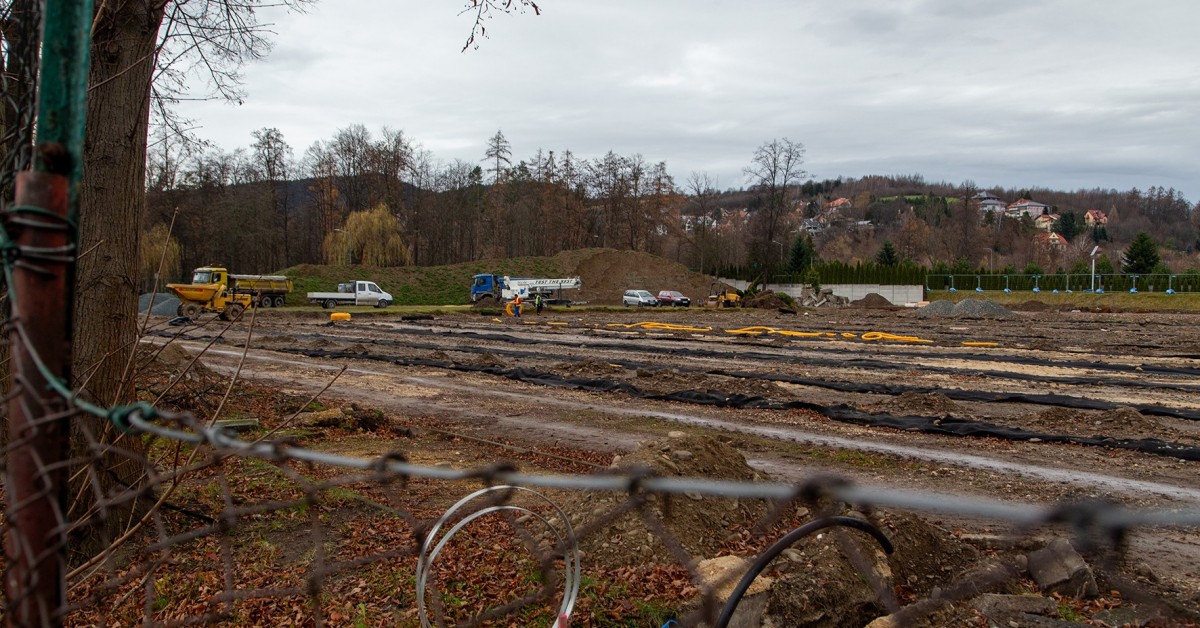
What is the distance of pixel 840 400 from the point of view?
48.7 feet

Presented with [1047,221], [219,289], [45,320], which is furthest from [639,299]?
[1047,221]

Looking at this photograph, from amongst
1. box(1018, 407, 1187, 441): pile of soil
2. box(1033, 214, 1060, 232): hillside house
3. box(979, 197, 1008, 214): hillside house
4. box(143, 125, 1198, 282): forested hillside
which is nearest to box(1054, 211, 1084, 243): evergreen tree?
box(1033, 214, 1060, 232): hillside house

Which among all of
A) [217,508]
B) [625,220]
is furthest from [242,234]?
[217,508]

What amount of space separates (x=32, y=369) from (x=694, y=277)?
66.2 metres

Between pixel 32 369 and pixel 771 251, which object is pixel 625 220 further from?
pixel 32 369

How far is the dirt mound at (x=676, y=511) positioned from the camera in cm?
580

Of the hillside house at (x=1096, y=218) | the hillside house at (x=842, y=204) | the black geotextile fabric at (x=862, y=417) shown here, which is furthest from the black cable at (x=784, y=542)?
the hillside house at (x=1096, y=218)

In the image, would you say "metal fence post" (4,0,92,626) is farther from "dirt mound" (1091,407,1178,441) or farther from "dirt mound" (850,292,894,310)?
"dirt mound" (850,292,894,310)

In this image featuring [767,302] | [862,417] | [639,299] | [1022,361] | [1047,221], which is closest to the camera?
[862,417]

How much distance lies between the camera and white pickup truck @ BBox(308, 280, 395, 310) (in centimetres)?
4788

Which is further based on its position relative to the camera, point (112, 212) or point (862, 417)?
point (862, 417)

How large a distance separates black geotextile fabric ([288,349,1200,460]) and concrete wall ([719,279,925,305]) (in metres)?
51.8

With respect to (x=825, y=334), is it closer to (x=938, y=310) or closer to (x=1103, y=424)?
(x=1103, y=424)

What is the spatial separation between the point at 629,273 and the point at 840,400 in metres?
50.6
